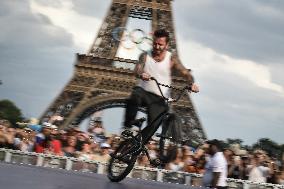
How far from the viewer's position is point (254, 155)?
11.9m

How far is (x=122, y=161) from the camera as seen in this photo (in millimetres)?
7633

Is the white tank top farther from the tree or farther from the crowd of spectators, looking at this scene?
the tree

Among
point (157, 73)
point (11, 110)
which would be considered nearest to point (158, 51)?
point (157, 73)

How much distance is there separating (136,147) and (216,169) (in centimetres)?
249

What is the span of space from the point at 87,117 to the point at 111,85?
4.05 meters

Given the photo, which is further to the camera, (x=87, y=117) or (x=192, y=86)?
(x=87, y=117)

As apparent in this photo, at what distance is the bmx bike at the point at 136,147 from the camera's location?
23.6ft

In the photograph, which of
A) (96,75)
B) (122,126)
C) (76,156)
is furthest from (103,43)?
(122,126)

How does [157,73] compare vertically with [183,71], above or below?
below

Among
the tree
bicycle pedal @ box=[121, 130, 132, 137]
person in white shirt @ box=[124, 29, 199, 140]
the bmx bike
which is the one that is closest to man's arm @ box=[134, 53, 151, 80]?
person in white shirt @ box=[124, 29, 199, 140]

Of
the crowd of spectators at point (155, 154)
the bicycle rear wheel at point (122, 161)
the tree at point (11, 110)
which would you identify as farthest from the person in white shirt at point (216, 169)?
the tree at point (11, 110)

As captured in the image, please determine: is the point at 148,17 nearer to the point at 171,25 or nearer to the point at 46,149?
the point at 171,25

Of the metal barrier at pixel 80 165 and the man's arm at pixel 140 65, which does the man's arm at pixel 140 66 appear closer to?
the man's arm at pixel 140 65

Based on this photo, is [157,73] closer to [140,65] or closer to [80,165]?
[140,65]
